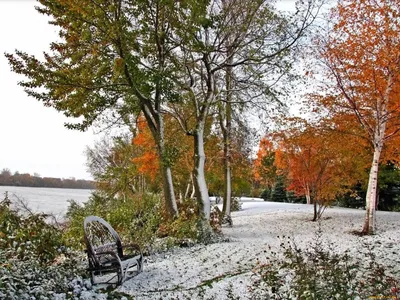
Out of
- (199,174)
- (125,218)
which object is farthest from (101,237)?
(199,174)

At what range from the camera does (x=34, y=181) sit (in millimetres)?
14477

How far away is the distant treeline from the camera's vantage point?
498 inches

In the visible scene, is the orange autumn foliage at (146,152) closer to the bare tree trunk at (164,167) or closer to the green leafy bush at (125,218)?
the green leafy bush at (125,218)

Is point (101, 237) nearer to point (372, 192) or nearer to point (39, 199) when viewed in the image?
point (39, 199)

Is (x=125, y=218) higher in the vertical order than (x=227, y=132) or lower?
lower

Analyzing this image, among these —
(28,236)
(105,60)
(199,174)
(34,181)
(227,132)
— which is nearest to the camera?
(28,236)

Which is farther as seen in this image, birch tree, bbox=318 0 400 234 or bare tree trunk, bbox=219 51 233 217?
bare tree trunk, bbox=219 51 233 217

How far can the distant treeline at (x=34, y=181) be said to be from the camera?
1264 centimetres

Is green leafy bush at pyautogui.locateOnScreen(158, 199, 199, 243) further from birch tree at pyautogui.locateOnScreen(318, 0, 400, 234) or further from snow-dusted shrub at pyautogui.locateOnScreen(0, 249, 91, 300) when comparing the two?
birch tree at pyautogui.locateOnScreen(318, 0, 400, 234)

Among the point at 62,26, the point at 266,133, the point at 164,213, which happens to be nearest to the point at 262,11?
the point at 266,133

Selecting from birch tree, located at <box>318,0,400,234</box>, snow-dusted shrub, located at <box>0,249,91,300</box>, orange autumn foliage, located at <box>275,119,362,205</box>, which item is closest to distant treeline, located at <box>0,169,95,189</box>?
snow-dusted shrub, located at <box>0,249,91,300</box>

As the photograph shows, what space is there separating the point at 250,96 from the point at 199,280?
279 inches

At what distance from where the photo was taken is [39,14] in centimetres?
893

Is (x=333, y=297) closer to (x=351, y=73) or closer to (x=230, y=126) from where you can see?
(x=351, y=73)
